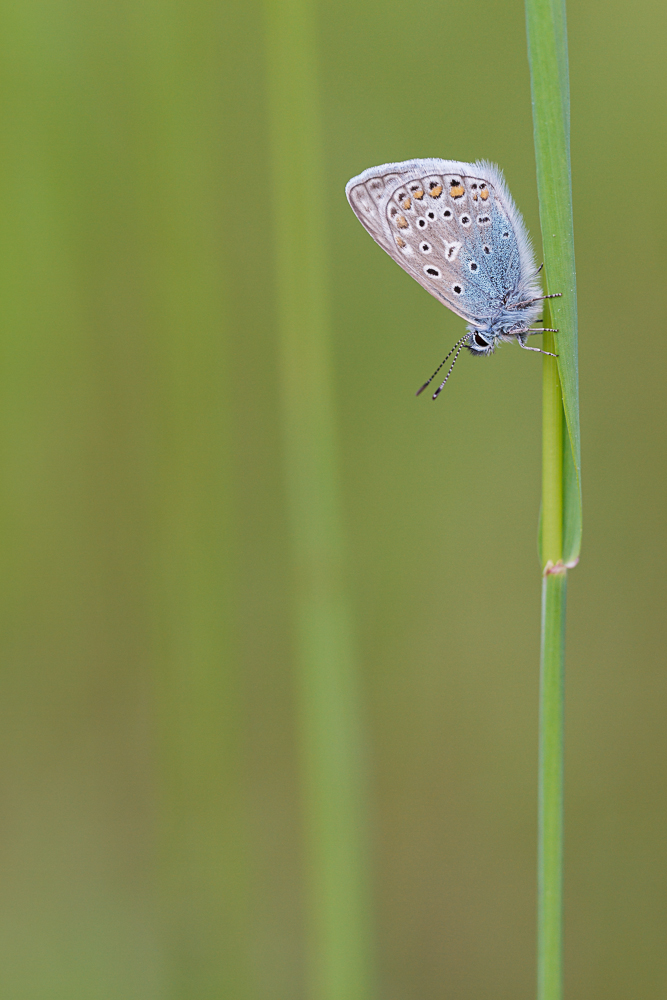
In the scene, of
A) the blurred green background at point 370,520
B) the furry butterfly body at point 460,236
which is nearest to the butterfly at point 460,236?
the furry butterfly body at point 460,236

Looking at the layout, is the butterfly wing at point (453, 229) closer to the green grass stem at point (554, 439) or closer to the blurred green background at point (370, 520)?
the green grass stem at point (554, 439)

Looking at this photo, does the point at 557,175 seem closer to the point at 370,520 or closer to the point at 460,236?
the point at 460,236

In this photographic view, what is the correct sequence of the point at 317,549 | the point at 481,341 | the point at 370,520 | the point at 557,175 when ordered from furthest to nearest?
the point at 370,520 → the point at 481,341 → the point at 317,549 → the point at 557,175

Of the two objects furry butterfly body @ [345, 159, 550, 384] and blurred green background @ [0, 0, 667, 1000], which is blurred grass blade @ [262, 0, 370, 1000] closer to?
furry butterfly body @ [345, 159, 550, 384]

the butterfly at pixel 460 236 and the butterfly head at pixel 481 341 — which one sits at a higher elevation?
the butterfly at pixel 460 236

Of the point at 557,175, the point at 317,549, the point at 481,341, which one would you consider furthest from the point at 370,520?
the point at 557,175

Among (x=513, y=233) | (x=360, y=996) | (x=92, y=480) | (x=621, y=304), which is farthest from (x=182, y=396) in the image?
(x=621, y=304)

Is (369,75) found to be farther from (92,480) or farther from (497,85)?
(92,480)
